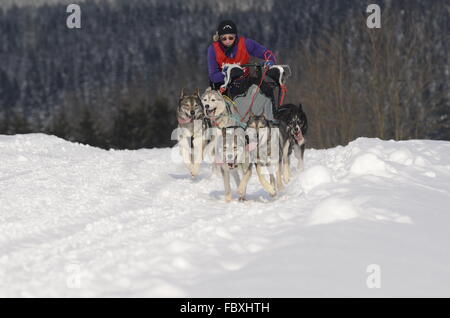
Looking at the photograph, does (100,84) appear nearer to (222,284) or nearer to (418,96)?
(418,96)

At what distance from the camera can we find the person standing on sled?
769 centimetres

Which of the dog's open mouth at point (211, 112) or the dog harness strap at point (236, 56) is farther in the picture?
the dog harness strap at point (236, 56)

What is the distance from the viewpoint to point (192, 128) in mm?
8008

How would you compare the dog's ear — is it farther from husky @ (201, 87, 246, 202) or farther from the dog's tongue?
husky @ (201, 87, 246, 202)

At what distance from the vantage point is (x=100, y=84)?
9306 cm

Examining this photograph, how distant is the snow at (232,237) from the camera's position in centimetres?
328

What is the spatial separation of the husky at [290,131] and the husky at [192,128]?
109cm

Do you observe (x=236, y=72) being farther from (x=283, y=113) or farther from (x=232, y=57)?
(x=283, y=113)

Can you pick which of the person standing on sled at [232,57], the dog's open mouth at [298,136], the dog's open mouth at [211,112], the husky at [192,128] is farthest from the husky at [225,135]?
the dog's open mouth at [298,136]

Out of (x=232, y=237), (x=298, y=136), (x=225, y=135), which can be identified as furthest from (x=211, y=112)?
(x=232, y=237)

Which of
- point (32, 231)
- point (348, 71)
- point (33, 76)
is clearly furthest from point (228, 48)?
point (33, 76)

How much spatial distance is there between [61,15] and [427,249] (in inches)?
4596

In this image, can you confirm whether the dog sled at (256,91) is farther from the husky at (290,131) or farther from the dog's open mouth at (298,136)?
the dog's open mouth at (298,136)

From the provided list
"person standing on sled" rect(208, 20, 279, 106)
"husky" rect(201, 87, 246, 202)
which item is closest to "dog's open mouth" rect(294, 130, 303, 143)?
"person standing on sled" rect(208, 20, 279, 106)
